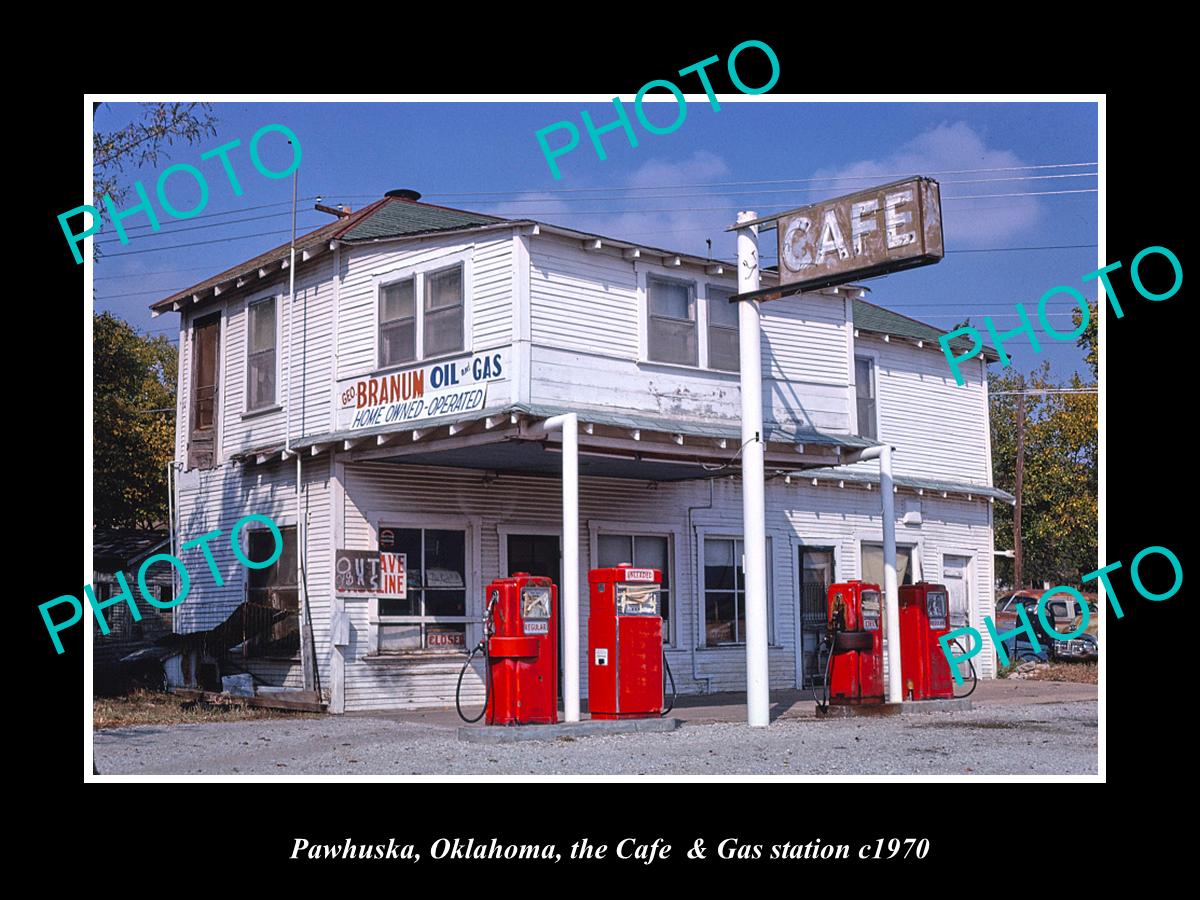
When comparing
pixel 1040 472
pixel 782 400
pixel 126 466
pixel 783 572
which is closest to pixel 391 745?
pixel 782 400

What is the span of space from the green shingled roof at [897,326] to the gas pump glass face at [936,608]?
23.6 ft

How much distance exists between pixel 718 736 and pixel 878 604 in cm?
474

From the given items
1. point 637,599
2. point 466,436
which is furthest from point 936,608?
point 466,436

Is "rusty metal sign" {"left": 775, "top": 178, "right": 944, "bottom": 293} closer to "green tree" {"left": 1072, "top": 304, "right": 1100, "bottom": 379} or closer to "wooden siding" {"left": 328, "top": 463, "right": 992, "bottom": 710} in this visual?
"wooden siding" {"left": 328, "top": 463, "right": 992, "bottom": 710}

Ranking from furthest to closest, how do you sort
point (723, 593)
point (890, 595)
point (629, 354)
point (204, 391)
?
1. point (723, 593)
2. point (204, 391)
3. point (629, 354)
4. point (890, 595)

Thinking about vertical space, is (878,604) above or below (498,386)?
below

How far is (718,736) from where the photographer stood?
48.7 feet

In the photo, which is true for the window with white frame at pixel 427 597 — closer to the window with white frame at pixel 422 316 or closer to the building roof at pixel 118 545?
the window with white frame at pixel 422 316

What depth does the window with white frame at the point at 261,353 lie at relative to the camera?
21.6 metres

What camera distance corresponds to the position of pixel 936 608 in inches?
797

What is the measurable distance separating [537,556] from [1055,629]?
858 inches

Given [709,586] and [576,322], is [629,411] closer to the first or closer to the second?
[576,322]

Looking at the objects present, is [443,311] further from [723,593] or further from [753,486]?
[723,593]

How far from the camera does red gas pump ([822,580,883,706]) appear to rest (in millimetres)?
18266
